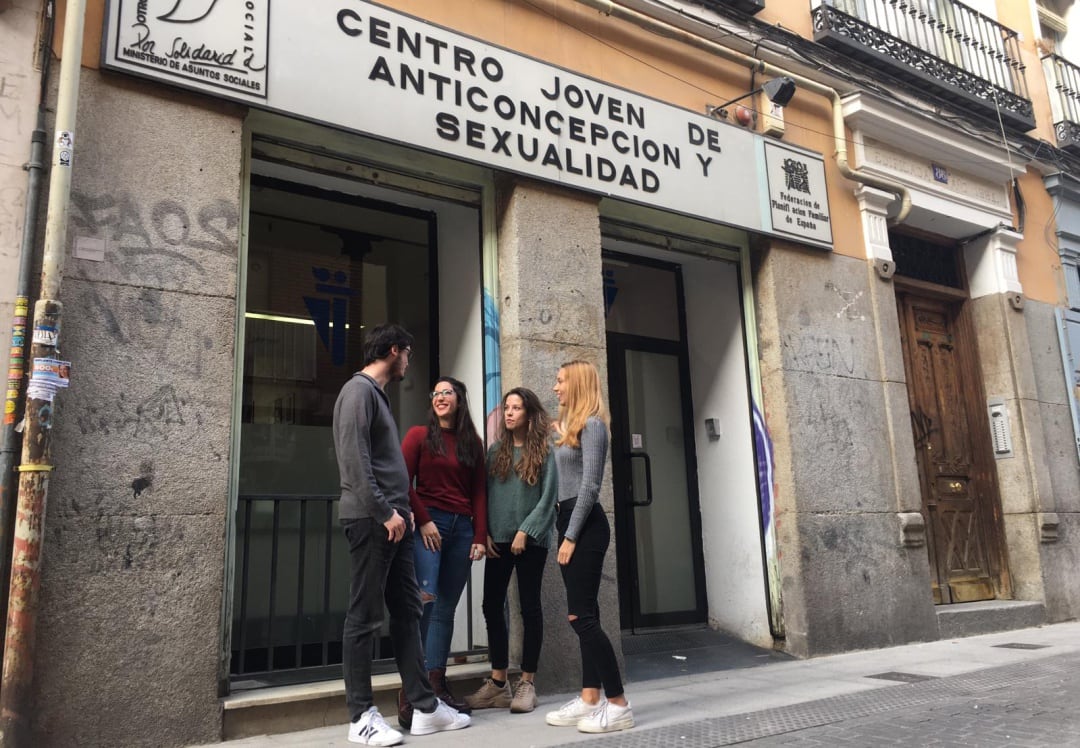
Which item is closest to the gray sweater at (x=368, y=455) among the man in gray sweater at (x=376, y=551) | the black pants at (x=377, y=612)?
the man in gray sweater at (x=376, y=551)

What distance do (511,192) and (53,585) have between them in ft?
11.8

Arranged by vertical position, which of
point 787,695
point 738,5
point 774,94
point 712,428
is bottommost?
point 787,695

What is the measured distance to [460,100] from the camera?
560 cm

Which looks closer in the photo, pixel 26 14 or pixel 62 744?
pixel 62 744

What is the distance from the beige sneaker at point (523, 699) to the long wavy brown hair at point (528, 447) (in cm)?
110

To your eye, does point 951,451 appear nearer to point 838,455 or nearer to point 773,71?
point 838,455

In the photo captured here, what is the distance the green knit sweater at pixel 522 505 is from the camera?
14.8 ft

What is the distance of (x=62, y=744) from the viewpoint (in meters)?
3.73

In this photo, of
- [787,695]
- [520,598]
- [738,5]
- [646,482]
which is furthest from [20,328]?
[738,5]

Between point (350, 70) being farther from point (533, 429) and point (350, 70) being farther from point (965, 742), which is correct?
point (965, 742)

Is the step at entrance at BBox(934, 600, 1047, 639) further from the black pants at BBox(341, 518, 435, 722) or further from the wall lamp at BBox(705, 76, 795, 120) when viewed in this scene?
the black pants at BBox(341, 518, 435, 722)

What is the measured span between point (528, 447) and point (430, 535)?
71 cm

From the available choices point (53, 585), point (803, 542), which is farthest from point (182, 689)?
point (803, 542)

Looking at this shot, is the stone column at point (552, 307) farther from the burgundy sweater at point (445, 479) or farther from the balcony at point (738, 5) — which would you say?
the balcony at point (738, 5)
